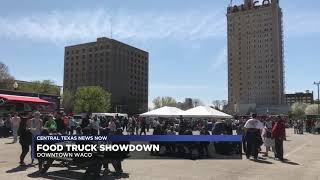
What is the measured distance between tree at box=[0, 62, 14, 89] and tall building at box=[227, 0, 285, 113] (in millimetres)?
83555

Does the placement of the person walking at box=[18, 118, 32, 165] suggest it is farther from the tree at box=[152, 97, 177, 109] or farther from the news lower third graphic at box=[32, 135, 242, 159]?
the tree at box=[152, 97, 177, 109]

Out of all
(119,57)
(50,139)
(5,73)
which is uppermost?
(119,57)

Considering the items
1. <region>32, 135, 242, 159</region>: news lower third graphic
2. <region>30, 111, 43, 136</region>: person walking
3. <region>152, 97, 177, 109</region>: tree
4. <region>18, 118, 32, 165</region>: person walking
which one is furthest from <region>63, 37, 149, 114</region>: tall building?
<region>18, 118, 32, 165</region>: person walking

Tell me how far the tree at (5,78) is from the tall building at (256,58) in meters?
83.6

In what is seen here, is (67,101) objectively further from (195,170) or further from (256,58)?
(195,170)

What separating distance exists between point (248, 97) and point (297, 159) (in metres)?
143

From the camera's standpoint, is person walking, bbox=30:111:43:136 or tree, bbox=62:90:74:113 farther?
tree, bbox=62:90:74:113

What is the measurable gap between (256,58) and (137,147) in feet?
480

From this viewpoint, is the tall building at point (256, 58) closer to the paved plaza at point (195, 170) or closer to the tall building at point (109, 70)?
the tall building at point (109, 70)

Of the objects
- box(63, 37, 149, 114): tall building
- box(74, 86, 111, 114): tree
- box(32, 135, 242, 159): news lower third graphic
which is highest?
box(63, 37, 149, 114): tall building

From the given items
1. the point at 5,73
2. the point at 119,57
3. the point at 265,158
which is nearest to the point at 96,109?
the point at 5,73

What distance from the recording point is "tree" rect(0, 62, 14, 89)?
8575cm

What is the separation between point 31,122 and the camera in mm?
14516

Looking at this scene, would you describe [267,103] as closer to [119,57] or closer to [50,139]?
[119,57]
